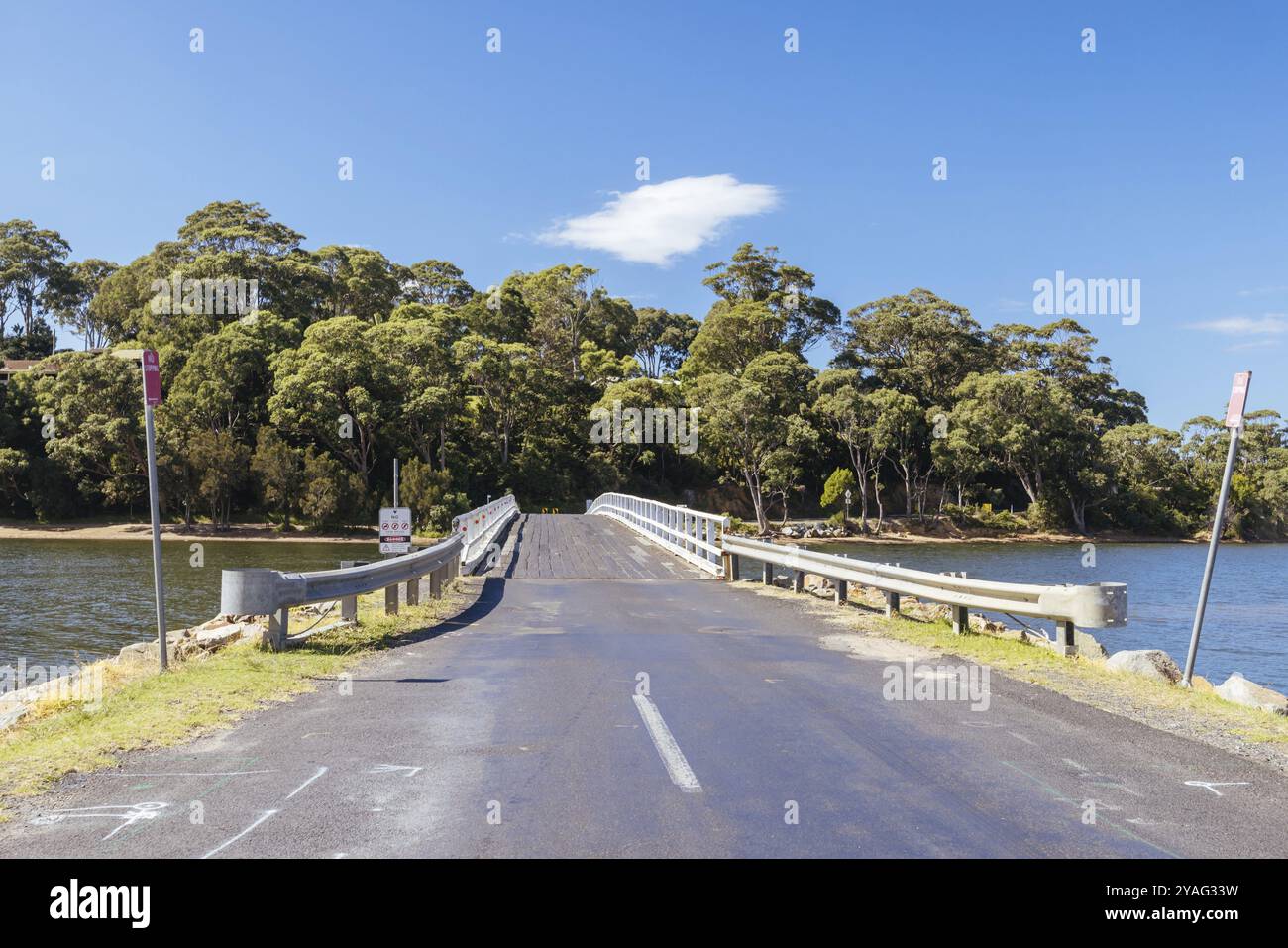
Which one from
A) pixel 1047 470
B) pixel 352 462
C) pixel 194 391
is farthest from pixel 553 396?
pixel 1047 470

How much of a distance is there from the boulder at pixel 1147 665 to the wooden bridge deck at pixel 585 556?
12.4 m

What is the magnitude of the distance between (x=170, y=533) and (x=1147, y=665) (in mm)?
63433

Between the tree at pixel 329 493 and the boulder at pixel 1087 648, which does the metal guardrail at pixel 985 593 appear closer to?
the boulder at pixel 1087 648

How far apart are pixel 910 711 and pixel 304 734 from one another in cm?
503

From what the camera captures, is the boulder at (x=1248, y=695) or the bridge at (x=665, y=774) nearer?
the bridge at (x=665, y=774)

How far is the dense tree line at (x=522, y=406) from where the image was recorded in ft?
212

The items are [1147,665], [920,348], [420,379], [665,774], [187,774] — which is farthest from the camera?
[920,348]

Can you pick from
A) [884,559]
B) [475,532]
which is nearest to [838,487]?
[884,559]

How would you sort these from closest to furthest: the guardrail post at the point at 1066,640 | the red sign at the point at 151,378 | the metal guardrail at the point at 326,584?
1. the red sign at the point at 151,378
2. the metal guardrail at the point at 326,584
3. the guardrail post at the point at 1066,640

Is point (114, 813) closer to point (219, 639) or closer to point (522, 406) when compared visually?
point (219, 639)

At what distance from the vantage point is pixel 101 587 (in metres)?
32.9

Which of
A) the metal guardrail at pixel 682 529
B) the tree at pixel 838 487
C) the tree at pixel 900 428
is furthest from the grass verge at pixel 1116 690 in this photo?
the tree at pixel 838 487
